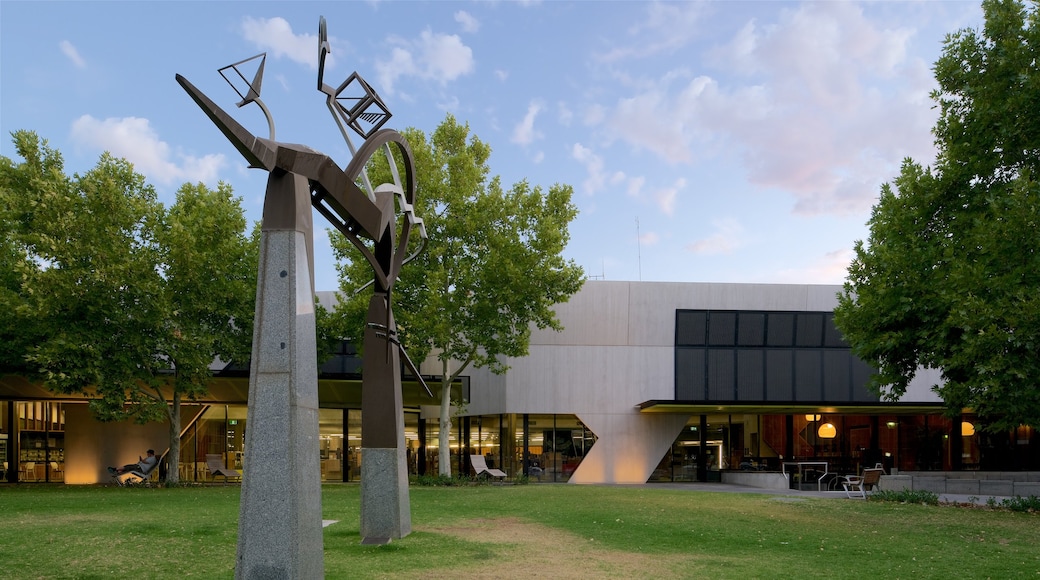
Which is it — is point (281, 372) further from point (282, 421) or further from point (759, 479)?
point (759, 479)

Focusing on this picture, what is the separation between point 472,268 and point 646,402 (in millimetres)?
8631

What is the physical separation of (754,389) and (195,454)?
22.3 m

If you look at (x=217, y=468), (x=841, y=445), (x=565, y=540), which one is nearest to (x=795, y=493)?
(x=841, y=445)

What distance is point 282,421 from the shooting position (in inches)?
368

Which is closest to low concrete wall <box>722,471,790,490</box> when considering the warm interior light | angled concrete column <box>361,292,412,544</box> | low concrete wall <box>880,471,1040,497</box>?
the warm interior light

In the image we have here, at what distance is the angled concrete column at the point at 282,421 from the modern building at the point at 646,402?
25168 mm

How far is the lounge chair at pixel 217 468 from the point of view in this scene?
3331cm

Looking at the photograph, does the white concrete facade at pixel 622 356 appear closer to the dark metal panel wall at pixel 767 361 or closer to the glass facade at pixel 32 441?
the dark metal panel wall at pixel 767 361

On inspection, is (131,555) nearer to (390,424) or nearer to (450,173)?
(390,424)

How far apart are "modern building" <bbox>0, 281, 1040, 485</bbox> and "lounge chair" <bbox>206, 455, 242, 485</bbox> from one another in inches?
76.8

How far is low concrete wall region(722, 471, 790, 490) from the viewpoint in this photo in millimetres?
31591

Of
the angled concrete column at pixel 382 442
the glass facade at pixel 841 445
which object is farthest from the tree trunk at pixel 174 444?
the glass facade at pixel 841 445

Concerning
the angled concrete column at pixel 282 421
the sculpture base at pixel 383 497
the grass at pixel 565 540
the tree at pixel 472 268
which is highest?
the tree at pixel 472 268

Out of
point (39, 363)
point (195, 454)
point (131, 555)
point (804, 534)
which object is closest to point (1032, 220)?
point (804, 534)
